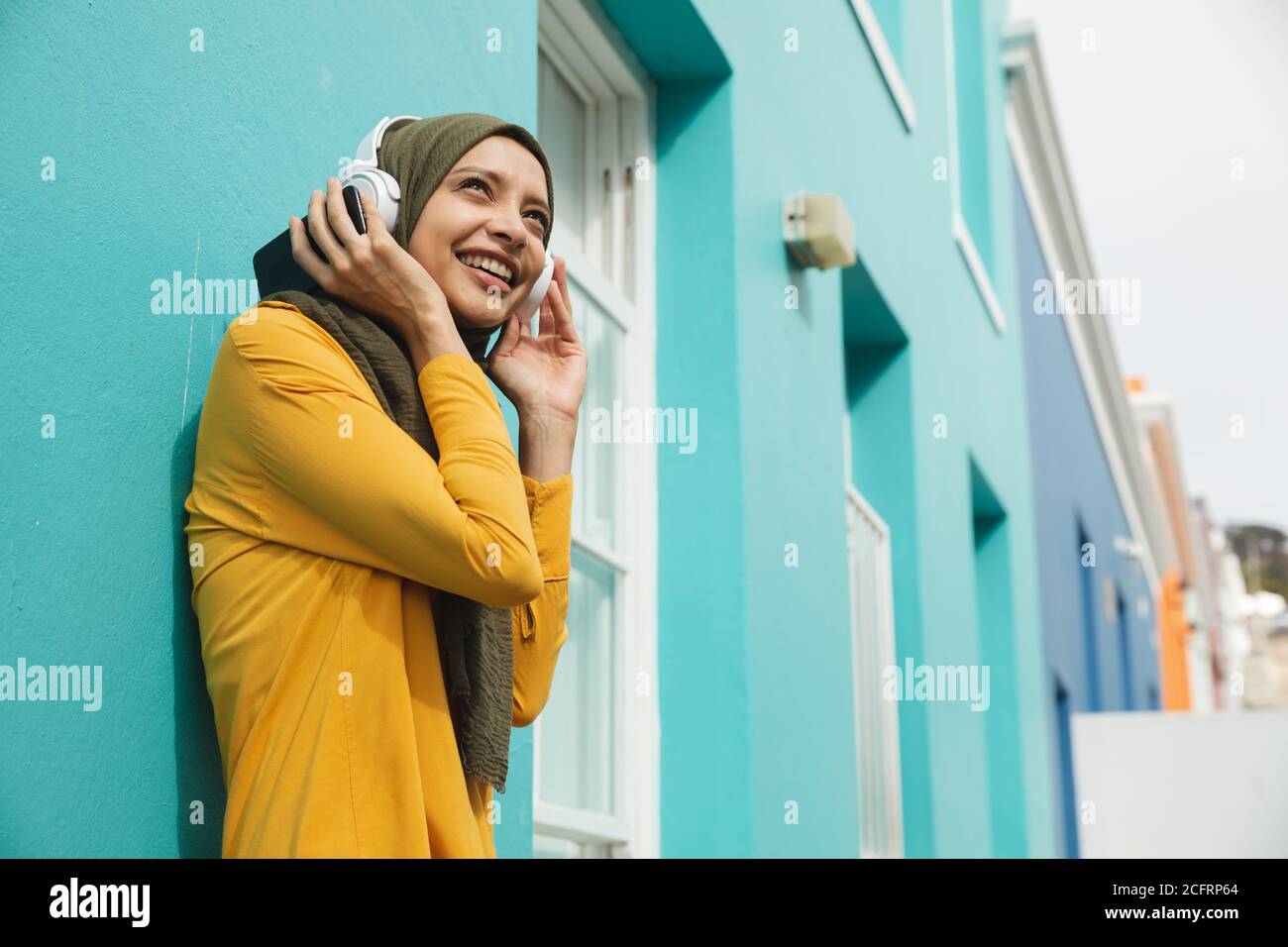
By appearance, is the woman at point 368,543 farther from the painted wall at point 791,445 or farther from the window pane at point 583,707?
the painted wall at point 791,445

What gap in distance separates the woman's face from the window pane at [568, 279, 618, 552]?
1859mm

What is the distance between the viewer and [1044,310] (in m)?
12.5

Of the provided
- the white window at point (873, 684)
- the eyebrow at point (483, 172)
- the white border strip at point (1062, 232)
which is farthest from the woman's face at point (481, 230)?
the white border strip at point (1062, 232)

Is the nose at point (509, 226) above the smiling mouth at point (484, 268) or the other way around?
above

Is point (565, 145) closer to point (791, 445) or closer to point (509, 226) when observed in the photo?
point (791, 445)

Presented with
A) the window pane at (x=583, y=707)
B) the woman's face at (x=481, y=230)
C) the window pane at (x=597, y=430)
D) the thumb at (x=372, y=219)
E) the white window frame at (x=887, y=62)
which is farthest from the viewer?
the white window frame at (x=887, y=62)

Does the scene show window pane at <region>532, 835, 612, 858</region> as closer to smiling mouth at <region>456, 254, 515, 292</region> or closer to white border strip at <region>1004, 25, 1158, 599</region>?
smiling mouth at <region>456, 254, 515, 292</region>

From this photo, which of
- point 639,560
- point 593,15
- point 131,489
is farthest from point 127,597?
point 593,15

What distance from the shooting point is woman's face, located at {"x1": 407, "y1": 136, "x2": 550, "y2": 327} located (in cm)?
222

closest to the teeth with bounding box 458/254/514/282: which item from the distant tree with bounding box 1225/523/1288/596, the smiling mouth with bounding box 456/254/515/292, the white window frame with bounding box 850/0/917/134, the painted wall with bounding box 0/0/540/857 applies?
the smiling mouth with bounding box 456/254/515/292

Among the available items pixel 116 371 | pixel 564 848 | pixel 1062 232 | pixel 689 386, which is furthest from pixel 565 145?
pixel 1062 232

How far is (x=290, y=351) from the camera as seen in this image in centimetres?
196

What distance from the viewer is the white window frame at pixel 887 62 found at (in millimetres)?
6523

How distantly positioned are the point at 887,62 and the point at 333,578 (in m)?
5.56
